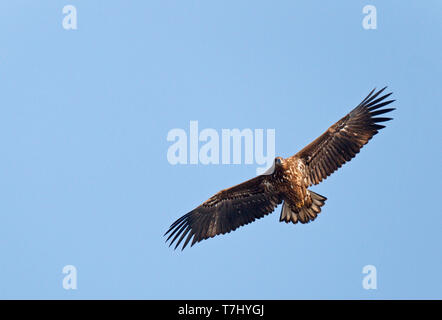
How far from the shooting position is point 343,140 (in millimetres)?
15398

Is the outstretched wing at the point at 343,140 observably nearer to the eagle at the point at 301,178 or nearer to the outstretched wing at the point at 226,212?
the eagle at the point at 301,178

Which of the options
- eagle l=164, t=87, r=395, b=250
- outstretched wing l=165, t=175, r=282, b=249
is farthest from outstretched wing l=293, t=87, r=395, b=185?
outstretched wing l=165, t=175, r=282, b=249

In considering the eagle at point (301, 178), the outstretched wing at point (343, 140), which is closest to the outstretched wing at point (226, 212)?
the eagle at point (301, 178)

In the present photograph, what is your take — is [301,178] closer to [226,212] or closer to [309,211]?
[309,211]

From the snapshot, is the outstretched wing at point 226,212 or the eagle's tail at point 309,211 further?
the outstretched wing at point 226,212

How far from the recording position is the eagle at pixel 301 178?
15.4m

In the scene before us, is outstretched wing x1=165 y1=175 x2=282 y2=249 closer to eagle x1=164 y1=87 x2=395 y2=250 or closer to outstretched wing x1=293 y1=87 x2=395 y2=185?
eagle x1=164 y1=87 x2=395 y2=250

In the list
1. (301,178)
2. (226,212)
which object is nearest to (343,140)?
(301,178)

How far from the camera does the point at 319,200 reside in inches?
611

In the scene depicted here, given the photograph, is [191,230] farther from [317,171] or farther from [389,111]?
[389,111]

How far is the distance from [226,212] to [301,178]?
198cm

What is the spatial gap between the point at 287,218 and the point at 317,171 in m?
1.24
